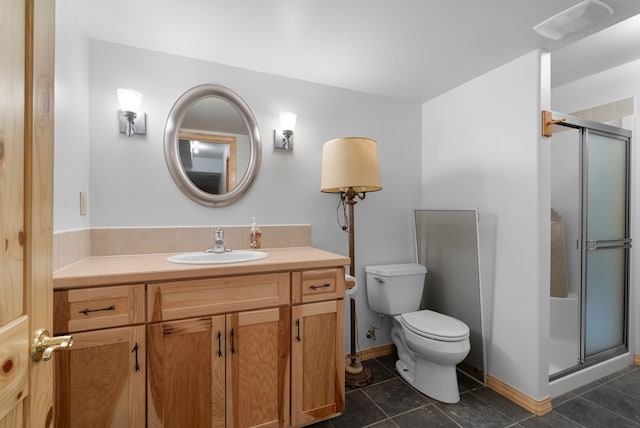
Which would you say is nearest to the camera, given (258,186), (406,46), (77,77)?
(77,77)

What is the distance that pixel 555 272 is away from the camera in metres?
2.42

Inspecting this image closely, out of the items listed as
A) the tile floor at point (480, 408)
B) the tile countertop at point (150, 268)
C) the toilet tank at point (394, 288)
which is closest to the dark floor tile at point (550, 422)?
the tile floor at point (480, 408)

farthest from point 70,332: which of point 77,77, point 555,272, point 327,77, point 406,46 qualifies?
point 555,272

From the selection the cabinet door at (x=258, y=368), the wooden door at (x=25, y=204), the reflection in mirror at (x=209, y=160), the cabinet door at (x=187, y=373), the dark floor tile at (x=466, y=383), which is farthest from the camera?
the dark floor tile at (x=466, y=383)

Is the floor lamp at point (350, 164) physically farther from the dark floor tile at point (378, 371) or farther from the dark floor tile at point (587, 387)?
the dark floor tile at point (587, 387)

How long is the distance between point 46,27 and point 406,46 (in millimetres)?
1748

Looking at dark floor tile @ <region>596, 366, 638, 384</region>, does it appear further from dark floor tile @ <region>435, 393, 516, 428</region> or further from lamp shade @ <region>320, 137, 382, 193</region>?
lamp shade @ <region>320, 137, 382, 193</region>

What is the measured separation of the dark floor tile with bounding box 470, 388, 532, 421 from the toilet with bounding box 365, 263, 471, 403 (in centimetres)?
19

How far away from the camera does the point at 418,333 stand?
6.47 feet

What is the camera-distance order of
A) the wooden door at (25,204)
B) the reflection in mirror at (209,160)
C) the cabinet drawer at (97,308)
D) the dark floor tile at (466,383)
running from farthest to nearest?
the dark floor tile at (466,383) → the reflection in mirror at (209,160) → the cabinet drawer at (97,308) → the wooden door at (25,204)

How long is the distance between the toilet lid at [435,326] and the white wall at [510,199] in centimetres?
33

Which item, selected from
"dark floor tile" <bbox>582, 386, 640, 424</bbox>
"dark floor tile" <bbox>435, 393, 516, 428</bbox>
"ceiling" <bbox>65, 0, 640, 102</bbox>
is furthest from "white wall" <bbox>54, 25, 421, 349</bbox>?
"dark floor tile" <bbox>582, 386, 640, 424</bbox>

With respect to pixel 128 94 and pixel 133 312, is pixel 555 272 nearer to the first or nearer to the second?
pixel 133 312

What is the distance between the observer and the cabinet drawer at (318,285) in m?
1.60
